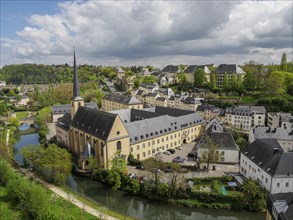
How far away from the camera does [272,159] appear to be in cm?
3008

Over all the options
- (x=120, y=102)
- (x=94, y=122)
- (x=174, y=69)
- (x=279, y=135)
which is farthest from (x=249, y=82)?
(x=94, y=122)

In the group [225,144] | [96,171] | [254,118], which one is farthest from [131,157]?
[254,118]

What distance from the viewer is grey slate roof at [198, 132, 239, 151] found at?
40344mm

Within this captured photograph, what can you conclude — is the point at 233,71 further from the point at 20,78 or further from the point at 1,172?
the point at 20,78

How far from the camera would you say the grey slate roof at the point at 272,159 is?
94.1ft

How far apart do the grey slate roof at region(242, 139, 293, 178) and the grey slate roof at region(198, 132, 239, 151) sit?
602cm

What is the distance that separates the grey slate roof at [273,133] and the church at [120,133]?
13731mm

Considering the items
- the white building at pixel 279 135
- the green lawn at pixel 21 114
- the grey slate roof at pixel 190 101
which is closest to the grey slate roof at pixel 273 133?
the white building at pixel 279 135

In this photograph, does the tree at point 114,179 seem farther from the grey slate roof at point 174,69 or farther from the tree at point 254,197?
the grey slate roof at point 174,69

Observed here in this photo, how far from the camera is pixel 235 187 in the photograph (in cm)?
3192

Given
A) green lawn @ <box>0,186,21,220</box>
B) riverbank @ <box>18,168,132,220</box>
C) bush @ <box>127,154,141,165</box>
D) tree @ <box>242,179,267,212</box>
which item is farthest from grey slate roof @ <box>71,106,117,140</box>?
tree @ <box>242,179,267,212</box>

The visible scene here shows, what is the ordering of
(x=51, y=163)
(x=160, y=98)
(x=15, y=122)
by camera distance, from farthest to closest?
(x=160, y=98), (x=15, y=122), (x=51, y=163)

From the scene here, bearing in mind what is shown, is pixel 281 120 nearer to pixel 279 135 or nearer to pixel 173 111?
pixel 279 135

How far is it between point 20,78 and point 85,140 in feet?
568
